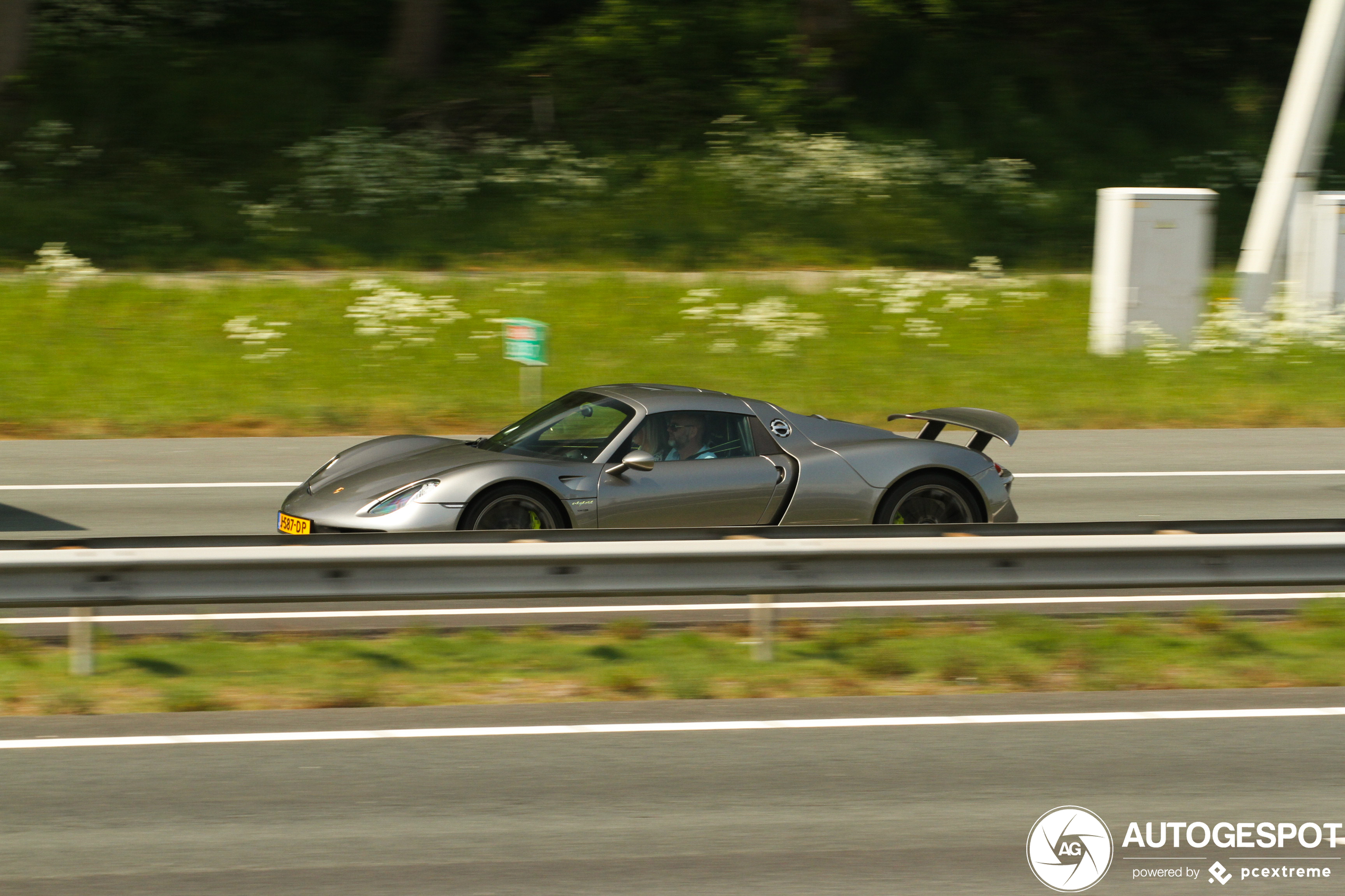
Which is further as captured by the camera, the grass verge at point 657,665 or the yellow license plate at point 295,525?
the yellow license plate at point 295,525

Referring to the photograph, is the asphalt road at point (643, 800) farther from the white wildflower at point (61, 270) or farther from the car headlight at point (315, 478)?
the white wildflower at point (61, 270)

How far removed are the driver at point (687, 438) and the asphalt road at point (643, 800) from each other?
2886mm

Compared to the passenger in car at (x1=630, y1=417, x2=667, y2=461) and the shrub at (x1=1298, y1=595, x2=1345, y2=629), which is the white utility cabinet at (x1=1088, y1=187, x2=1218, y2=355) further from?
the passenger in car at (x1=630, y1=417, x2=667, y2=461)

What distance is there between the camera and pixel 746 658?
679cm

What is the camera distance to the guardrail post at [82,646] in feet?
20.9

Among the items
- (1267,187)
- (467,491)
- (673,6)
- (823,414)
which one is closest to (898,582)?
(467,491)

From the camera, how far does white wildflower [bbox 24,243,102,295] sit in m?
18.3

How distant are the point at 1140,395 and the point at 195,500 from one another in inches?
422

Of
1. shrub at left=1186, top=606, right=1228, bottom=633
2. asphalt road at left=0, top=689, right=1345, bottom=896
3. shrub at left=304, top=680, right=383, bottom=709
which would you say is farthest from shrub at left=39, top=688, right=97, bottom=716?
shrub at left=1186, top=606, right=1228, bottom=633

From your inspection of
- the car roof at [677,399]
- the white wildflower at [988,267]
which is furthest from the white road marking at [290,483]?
the white wildflower at [988,267]

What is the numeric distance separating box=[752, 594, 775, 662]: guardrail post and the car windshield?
2.17m

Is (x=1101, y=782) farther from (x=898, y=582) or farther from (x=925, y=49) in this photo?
(x=925, y=49)

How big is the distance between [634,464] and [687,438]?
51 cm

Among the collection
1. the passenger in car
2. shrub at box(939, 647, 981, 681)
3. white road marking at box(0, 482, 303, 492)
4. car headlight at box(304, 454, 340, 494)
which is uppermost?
the passenger in car
